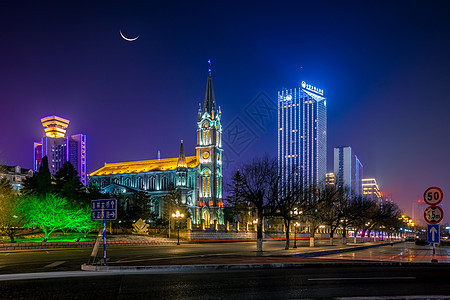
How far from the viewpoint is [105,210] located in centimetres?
1697

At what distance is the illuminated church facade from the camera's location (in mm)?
121938

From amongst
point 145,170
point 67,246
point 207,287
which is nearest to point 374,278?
point 207,287

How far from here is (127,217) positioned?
267 feet

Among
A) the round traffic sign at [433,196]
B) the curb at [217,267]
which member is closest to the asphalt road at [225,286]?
the curb at [217,267]

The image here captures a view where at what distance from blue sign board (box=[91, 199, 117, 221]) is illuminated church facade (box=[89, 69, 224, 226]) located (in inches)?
4018

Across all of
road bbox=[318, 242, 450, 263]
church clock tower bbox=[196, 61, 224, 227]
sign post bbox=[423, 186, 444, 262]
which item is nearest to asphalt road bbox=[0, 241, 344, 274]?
road bbox=[318, 242, 450, 263]

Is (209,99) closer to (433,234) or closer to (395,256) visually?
(395,256)

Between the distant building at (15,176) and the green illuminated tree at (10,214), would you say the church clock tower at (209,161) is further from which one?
the green illuminated tree at (10,214)

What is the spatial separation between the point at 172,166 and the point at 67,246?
9261cm

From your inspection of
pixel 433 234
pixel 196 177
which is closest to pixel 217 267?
pixel 433 234

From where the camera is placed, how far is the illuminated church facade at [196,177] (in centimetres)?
12194

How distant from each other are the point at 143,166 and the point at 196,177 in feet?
81.1

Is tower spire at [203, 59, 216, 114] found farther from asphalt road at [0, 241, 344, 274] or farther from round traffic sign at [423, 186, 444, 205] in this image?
round traffic sign at [423, 186, 444, 205]

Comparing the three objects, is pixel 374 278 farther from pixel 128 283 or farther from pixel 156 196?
pixel 156 196
